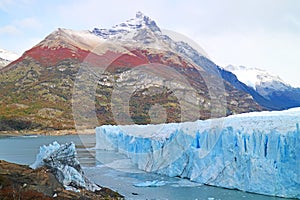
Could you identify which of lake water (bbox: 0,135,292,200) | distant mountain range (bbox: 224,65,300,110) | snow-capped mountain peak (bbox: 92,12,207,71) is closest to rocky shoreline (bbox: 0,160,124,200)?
lake water (bbox: 0,135,292,200)

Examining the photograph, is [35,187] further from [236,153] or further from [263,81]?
[263,81]

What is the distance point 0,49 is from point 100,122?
157 meters

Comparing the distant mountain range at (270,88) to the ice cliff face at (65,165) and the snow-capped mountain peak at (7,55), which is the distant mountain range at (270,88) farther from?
the ice cliff face at (65,165)

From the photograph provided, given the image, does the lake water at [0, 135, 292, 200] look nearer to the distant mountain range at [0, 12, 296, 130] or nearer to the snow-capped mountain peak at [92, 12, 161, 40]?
the distant mountain range at [0, 12, 296, 130]

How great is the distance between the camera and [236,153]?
15.4m

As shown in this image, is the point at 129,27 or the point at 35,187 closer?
the point at 35,187

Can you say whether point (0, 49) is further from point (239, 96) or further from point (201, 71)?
point (239, 96)

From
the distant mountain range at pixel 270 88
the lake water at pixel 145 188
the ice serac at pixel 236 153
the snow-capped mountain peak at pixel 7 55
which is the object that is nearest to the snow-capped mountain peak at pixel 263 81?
the distant mountain range at pixel 270 88

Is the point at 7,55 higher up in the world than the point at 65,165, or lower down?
higher up

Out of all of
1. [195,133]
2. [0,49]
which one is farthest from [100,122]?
[0,49]

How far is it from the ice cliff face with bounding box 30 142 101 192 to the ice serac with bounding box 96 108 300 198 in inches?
209

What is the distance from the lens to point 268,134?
14.5 meters

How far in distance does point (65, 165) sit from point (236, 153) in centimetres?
694

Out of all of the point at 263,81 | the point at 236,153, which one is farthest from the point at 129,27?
the point at 236,153
